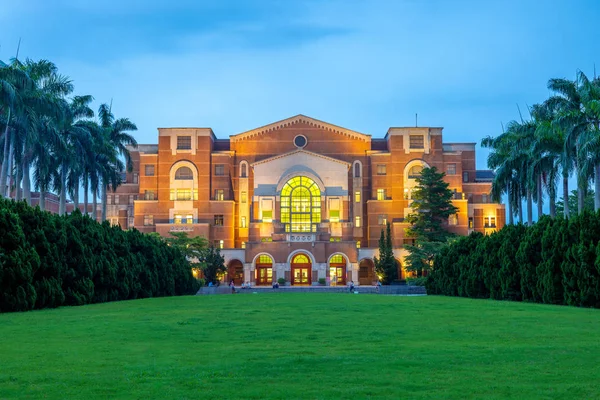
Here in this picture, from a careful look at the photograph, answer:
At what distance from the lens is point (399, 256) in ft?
245

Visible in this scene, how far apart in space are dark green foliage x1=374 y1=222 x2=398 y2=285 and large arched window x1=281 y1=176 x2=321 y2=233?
9.18m

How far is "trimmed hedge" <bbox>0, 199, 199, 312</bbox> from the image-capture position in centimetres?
2120

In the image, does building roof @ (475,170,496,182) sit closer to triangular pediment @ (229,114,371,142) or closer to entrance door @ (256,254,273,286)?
triangular pediment @ (229,114,371,142)

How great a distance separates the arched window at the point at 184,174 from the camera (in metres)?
81.1

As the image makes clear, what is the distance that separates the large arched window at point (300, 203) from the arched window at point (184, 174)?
11.2 meters

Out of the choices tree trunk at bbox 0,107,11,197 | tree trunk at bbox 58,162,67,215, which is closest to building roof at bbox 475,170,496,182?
tree trunk at bbox 58,162,67,215

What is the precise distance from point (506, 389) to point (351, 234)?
2842 inches

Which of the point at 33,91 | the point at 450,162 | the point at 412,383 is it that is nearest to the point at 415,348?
the point at 412,383

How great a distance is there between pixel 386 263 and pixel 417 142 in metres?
17.6

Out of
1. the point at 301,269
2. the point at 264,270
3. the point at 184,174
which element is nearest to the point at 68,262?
the point at 264,270

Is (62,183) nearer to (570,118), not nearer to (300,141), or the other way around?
(570,118)

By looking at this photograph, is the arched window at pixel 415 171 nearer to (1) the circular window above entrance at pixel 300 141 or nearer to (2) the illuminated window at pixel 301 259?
(1) the circular window above entrance at pixel 300 141

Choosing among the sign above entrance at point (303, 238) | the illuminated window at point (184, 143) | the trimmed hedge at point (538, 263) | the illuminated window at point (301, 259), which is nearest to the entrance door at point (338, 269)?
the illuminated window at point (301, 259)

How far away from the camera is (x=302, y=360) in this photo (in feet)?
29.9
